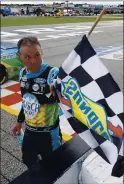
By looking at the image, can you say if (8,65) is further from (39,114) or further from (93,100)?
(93,100)

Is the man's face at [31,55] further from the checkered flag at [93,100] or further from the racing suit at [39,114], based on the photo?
the checkered flag at [93,100]

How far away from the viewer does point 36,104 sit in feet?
6.68

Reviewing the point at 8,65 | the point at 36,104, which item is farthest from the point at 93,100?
the point at 8,65

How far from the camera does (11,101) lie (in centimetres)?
477

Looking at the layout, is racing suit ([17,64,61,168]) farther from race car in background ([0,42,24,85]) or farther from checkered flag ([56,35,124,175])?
race car in background ([0,42,24,85])

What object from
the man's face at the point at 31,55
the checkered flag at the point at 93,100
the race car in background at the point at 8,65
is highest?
the man's face at the point at 31,55

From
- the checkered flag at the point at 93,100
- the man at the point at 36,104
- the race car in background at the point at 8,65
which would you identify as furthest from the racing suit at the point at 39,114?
the race car in background at the point at 8,65

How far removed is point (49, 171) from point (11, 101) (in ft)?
9.60

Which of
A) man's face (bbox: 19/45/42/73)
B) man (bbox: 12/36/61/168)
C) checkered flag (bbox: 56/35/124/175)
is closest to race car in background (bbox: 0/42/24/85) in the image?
man (bbox: 12/36/61/168)

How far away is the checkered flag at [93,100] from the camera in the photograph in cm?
159

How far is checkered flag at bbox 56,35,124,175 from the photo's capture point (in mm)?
1590

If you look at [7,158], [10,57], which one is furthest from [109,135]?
[10,57]

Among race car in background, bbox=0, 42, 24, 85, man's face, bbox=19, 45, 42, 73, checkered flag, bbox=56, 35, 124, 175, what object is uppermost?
man's face, bbox=19, 45, 42, 73

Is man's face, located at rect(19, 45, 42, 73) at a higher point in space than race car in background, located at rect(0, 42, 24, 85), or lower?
higher
